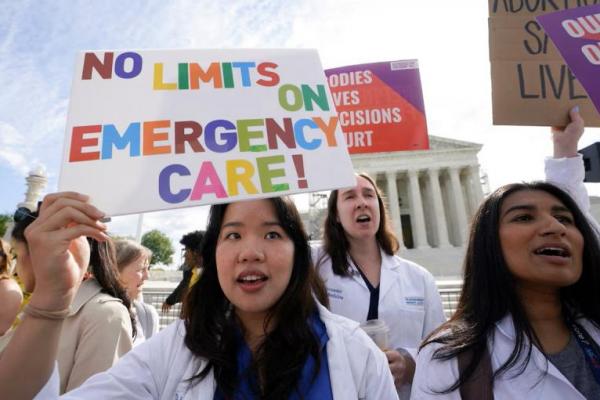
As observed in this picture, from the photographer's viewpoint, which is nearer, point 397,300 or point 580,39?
point 580,39

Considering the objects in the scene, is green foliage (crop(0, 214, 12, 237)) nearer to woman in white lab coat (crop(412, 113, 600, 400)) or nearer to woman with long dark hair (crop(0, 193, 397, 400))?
woman with long dark hair (crop(0, 193, 397, 400))

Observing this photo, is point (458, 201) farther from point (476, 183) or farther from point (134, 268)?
point (134, 268)

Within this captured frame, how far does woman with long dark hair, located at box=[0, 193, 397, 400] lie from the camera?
1.31 metres

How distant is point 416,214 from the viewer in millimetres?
36812

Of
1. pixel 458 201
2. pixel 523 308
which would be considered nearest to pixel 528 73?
pixel 523 308

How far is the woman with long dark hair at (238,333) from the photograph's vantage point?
51.6 inches

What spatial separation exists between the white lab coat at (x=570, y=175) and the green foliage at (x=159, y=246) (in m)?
78.5

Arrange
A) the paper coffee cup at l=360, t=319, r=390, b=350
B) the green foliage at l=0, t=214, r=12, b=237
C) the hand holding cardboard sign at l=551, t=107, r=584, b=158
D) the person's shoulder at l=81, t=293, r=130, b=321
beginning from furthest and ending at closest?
the green foliage at l=0, t=214, r=12, b=237
the hand holding cardboard sign at l=551, t=107, r=584, b=158
the person's shoulder at l=81, t=293, r=130, b=321
the paper coffee cup at l=360, t=319, r=390, b=350

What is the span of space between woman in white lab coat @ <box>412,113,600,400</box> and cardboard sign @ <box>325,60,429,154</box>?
81.2 inches

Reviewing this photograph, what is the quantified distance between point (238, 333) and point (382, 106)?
327 centimetres

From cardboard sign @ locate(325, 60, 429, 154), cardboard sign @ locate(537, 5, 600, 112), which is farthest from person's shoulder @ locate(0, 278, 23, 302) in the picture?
cardboard sign @ locate(537, 5, 600, 112)

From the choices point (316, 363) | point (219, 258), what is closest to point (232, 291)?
point (219, 258)

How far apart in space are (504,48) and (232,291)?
8.99 feet

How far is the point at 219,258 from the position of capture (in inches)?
64.0
